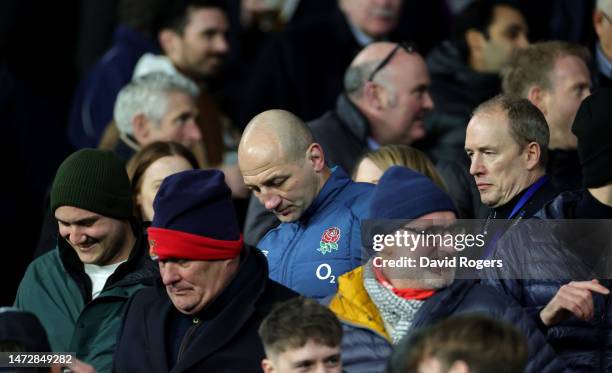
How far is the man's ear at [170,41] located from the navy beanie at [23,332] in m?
5.21

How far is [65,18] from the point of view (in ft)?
41.0

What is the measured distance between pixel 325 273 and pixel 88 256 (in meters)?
1.24

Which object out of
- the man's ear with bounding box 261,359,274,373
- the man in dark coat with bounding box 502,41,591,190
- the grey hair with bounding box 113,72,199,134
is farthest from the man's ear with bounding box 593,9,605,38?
the man's ear with bounding box 261,359,274,373

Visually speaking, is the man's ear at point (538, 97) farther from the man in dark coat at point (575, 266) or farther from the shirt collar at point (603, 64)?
the man in dark coat at point (575, 266)

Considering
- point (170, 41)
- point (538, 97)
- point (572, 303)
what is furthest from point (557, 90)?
point (170, 41)

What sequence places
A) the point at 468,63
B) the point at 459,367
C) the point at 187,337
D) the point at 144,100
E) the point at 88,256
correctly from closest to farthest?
the point at 459,367 → the point at 187,337 → the point at 88,256 → the point at 144,100 → the point at 468,63

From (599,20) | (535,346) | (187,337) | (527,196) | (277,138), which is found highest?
(277,138)

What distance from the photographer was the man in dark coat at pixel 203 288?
658cm

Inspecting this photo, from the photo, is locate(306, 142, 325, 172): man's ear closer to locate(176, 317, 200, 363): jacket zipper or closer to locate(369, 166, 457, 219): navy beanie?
locate(369, 166, 457, 219): navy beanie

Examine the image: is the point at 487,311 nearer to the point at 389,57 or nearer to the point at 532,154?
the point at 532,154

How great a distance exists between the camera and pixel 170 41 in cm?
1134

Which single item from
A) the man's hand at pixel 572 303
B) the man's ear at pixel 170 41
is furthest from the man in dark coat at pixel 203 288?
the man's ear at pixel 170 41

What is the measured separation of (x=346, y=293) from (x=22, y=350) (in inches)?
54.4

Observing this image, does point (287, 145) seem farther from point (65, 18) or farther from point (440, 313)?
point (65, 18)
